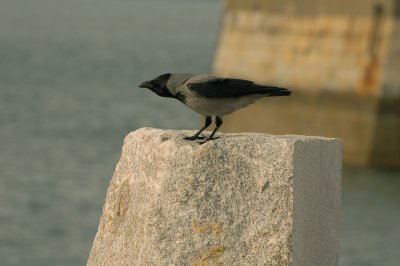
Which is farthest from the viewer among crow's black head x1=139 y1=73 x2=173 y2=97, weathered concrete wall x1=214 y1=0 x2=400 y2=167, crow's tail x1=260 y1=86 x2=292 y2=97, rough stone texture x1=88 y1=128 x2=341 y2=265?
weathered concrete wall x1=214 y1=0 x2=400 y2=167

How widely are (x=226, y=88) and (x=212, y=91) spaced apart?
0.26ft

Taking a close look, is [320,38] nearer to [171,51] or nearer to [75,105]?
[75,105]

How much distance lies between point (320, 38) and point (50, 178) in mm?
9705

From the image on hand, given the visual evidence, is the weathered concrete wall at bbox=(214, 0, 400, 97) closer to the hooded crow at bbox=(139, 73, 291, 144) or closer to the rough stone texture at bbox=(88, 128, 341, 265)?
the hooded crow at bbox=(139, 73, 291, 144)

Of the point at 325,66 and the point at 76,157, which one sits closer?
the point at 325,66

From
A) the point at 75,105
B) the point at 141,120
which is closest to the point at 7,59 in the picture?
the point at 75,105

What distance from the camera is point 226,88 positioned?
22.1ft

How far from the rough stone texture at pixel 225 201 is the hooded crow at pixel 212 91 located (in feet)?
0.82

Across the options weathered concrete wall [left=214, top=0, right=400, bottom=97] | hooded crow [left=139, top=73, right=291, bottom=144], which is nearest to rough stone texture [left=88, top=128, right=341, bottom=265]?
hooded crow [left=139, top=73, right=291, bottom=144]

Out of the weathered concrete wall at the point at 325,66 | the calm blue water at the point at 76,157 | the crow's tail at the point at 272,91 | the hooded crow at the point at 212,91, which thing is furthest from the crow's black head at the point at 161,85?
the weathered concrete wall at the point at 325,66

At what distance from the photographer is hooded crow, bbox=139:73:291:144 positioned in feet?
22.1

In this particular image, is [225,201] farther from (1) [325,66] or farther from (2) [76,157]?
(2) [76,157]

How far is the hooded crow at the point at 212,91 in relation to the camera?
22.1 ft

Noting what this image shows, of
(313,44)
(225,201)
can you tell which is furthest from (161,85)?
(313,44)
